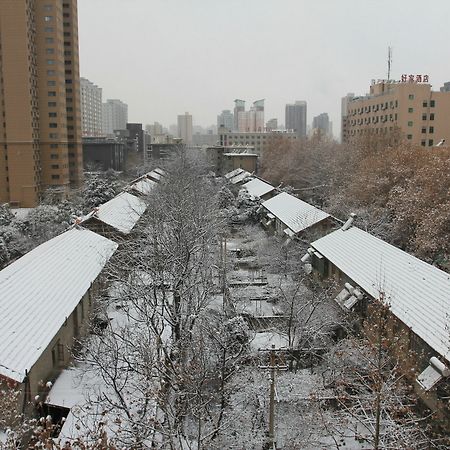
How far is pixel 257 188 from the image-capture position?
40.8 meters

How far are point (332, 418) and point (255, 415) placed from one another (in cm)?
181

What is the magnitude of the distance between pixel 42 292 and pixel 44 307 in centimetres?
98

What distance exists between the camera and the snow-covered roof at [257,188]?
37.3 meters

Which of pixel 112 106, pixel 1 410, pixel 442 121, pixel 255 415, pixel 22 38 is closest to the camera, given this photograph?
pixel 1 410

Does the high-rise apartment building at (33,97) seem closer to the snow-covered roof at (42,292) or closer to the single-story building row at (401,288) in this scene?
the snow-covered roof at (42,292)

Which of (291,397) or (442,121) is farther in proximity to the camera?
(442,121)

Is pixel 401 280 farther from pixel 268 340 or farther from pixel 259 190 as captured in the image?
pixel 259 190

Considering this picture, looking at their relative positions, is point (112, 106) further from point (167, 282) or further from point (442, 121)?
point (167, 282)

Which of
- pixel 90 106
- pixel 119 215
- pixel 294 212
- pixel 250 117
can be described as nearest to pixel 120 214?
pixel 119 215

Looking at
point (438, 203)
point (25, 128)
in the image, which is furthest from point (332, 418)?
point (25, 128)

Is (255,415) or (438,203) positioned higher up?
(438,203)

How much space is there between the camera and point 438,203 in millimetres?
20297

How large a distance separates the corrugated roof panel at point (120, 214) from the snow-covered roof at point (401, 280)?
382 inches

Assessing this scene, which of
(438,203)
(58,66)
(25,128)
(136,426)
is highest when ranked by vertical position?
(58,66)
